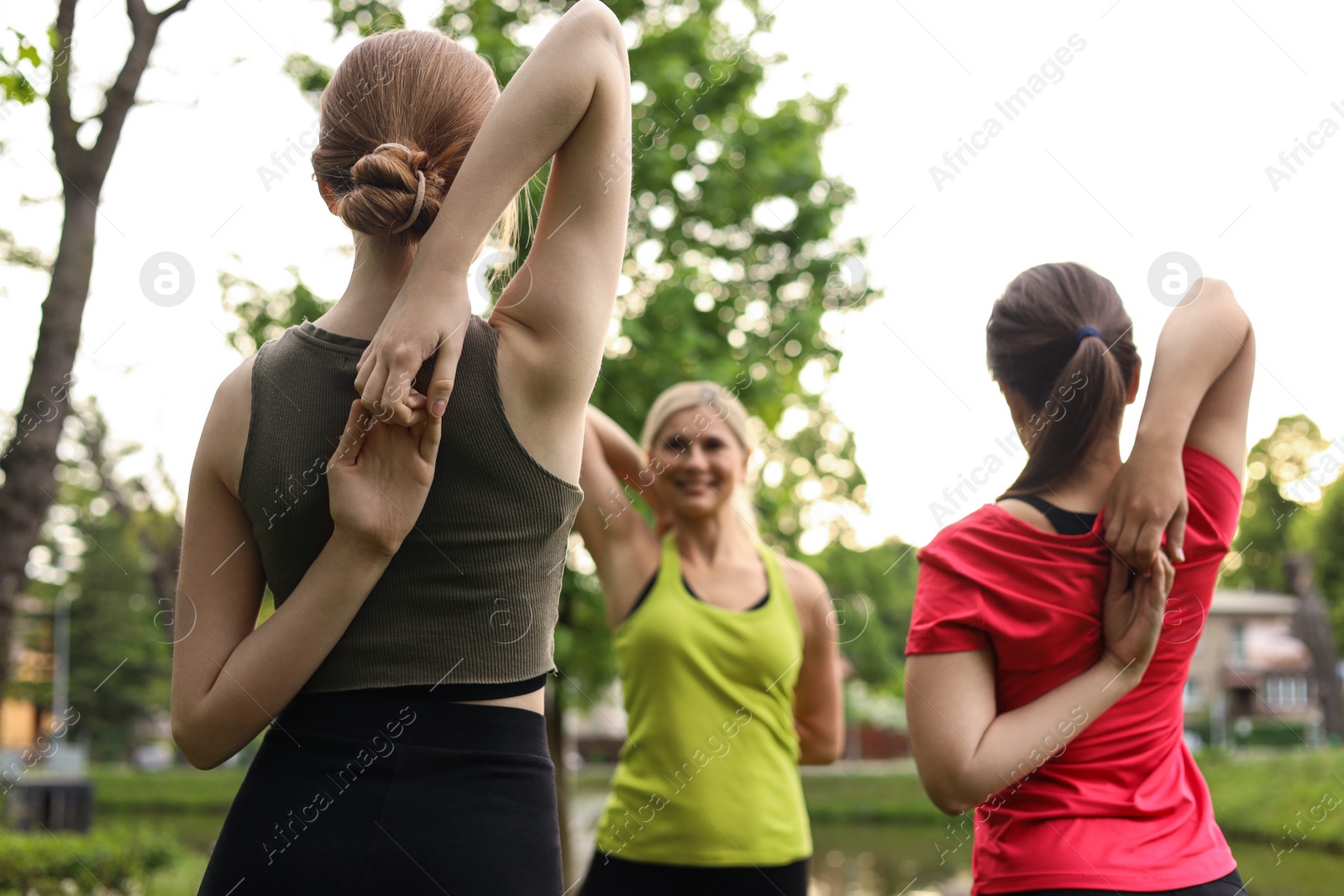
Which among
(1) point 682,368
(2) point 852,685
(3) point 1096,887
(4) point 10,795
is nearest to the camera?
(3) point 1096,887

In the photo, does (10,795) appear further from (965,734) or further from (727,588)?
(965,734)

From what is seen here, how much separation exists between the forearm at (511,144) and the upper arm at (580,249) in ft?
0.07

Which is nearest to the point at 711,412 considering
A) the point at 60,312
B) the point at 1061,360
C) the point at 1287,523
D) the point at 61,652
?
the point at 1061,360

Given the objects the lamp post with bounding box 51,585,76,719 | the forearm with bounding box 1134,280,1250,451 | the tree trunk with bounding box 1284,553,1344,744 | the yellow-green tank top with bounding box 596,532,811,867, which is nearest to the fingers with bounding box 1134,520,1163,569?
the forearm with bounding box 1134,280,1250,451

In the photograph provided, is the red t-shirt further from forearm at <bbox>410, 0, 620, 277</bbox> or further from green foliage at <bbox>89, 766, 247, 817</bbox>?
green foliage at <bbox>89, 766, 247, 817</bbox>

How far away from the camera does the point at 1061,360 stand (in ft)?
6.08

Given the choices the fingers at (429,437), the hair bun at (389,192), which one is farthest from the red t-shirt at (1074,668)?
the hair bun at (389,192)

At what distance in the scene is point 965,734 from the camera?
172 centimetres

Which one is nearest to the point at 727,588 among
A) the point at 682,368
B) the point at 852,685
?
the point at 682,368

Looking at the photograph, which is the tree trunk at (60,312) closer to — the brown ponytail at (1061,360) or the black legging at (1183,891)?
the brown ponytail at (1061,360)

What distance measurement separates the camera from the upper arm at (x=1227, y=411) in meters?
1.81

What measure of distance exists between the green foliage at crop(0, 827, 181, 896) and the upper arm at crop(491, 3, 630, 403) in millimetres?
8437

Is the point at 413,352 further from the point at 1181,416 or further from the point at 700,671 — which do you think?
the point at 700,671

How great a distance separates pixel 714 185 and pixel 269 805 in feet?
31.1
